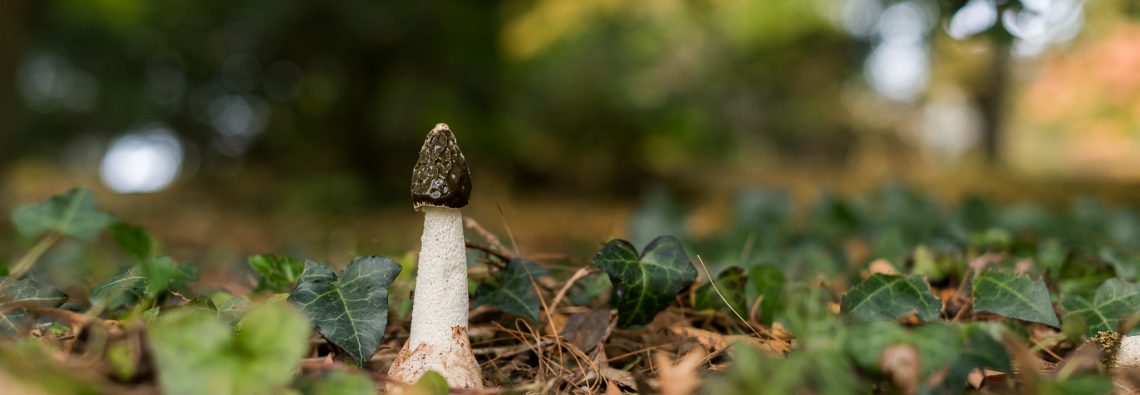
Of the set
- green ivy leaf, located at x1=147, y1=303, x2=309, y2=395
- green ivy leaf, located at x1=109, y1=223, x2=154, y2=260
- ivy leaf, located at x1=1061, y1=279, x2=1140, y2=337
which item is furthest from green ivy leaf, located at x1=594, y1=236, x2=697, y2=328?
green ivy leaf, located at x1=109, y1=223, x2=154, y2=260

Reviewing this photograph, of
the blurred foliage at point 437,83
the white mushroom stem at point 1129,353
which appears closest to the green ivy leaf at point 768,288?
the white mushroom stem at point 1129,353

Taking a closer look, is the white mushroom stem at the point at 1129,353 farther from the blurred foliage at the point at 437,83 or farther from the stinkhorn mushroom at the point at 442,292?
the blurred foliage at the point at 437,83

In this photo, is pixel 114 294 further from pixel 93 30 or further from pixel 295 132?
pixel 93 30

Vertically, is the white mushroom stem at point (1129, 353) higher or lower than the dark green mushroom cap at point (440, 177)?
lower

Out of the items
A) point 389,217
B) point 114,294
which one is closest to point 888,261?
point 114,294

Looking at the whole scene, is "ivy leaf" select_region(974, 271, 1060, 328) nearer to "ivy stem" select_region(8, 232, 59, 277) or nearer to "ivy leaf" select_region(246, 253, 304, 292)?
"ivy leaf" select_region(246, 253, 304, 292)

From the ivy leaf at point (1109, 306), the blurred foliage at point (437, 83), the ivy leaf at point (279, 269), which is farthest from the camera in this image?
the blurred foliage at point (437, 83)
